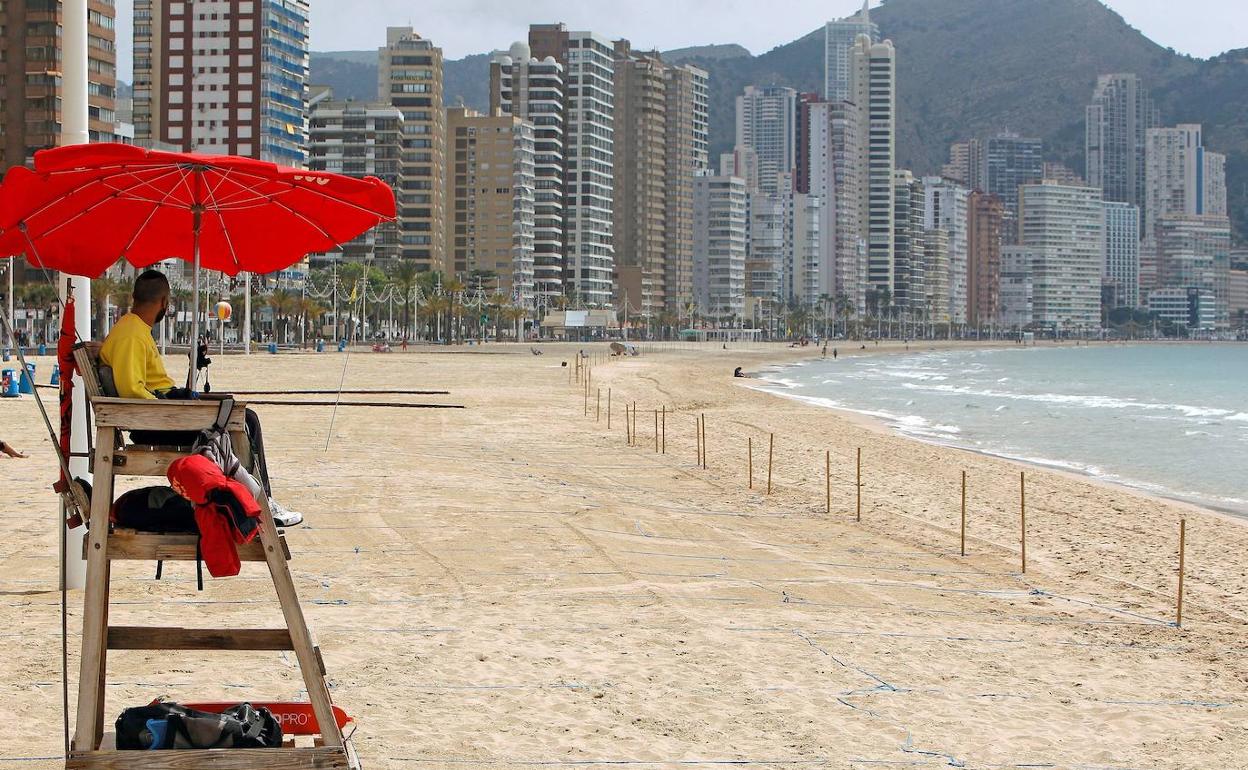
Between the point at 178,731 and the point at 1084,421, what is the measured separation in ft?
141

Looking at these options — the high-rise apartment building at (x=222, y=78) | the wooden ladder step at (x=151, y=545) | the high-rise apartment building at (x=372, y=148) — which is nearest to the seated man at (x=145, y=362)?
the wooden ladder step at (x=151, y=545)

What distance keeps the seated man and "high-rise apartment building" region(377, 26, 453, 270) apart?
168938mm

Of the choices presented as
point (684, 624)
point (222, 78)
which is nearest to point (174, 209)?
point (684, 624)

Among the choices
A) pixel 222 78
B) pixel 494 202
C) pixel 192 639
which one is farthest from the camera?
pixel 494 202

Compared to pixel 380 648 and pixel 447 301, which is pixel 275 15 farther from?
pixel 380 648

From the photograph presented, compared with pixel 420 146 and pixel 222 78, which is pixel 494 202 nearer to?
pixel 420 146

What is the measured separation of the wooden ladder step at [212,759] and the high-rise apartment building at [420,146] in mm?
169778

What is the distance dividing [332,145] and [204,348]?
175 m

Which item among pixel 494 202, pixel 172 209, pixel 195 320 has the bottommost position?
pixel 195 320

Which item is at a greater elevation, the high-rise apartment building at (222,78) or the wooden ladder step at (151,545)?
the high-rise apartment building at (222,78)

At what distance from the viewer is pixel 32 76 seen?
9431cm

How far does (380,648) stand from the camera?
8.10 m

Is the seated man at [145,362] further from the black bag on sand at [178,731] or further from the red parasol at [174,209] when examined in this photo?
the black bag on sand at [178,731]

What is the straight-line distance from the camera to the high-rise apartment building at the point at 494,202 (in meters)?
189
